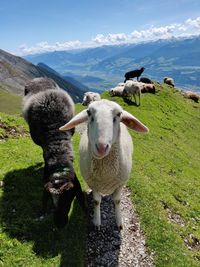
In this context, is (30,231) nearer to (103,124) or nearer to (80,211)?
(80,211)

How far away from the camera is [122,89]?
141ft

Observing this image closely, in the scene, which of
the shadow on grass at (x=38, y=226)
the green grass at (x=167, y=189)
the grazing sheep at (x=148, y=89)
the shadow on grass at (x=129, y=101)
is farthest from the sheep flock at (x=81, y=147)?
the grazing sheep at (x=148, y=89)

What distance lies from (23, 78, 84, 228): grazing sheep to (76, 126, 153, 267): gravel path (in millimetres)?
1502

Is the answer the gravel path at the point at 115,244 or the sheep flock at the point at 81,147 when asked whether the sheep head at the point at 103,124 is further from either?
the gravel path at the point at 115,244

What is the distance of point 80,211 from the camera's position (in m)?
13.3

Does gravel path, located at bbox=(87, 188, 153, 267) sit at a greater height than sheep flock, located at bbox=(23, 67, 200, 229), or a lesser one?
lesser

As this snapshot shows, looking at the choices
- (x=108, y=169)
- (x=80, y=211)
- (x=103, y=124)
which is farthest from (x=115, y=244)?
(x=103, y=124)

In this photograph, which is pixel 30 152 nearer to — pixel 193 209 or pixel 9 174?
pixel 9 174

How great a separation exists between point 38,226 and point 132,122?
513 cm

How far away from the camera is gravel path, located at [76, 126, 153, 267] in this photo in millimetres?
12000

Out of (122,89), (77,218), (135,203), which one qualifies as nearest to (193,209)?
(135,203)

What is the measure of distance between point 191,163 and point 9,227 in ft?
63.2

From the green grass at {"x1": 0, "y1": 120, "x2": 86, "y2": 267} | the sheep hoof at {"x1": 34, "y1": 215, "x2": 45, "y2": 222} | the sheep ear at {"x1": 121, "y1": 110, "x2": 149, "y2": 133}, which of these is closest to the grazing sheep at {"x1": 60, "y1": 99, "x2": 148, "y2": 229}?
the sheep ear at {"x1": 121, "y1": 110, "x2": 149, "y2": 133}

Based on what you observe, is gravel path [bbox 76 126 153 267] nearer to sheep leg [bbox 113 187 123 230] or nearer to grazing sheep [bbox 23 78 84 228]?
sheep leg [bbox 113 187 123 230]
